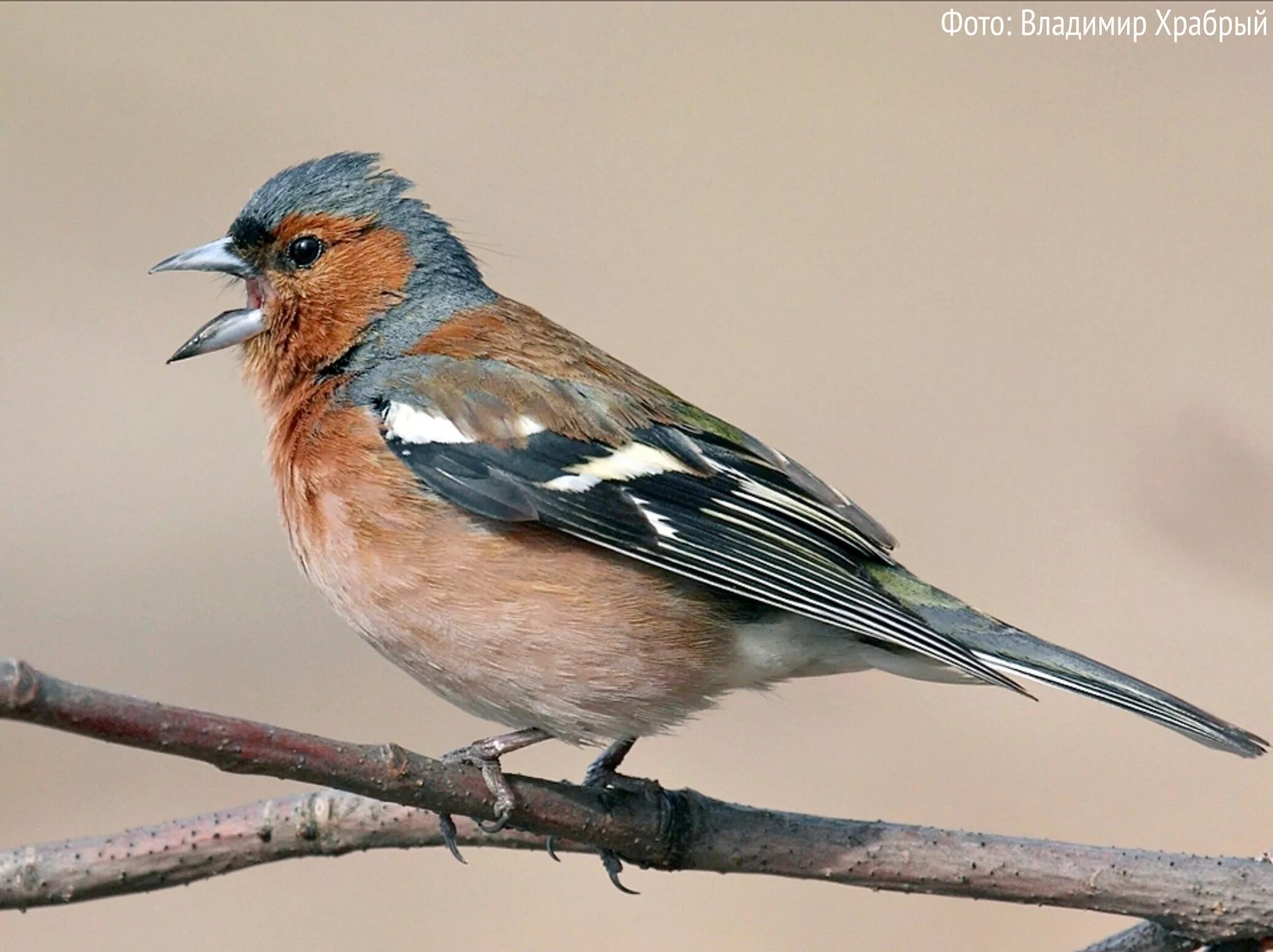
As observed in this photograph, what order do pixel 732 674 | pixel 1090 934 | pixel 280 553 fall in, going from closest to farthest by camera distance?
pixel 732 674 → pixel 1090 934 → pixel 280 553

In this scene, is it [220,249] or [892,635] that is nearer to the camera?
[892,635]

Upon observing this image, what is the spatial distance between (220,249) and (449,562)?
144 cm

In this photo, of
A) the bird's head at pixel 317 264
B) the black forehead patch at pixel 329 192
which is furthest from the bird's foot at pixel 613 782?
the black forehead patch at pixel 329 192

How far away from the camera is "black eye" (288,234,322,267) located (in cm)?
496

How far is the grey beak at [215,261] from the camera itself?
192 inches

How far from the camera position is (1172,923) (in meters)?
3.50

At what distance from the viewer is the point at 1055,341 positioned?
36.3 ft

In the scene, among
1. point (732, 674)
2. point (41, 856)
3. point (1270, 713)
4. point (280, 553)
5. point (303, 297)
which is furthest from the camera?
point (280, 553)

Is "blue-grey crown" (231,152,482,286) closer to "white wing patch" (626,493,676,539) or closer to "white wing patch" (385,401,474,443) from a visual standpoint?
"white wing patch" (385,401,474,443)

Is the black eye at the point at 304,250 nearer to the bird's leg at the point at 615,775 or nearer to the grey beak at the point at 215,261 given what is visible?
the grey beak at the point at 215,261

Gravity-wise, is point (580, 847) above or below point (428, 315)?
below

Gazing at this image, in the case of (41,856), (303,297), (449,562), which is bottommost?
(41,856)

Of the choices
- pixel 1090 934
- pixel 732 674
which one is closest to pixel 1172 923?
pixel 732 674

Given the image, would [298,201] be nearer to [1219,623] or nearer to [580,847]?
[580,847]
